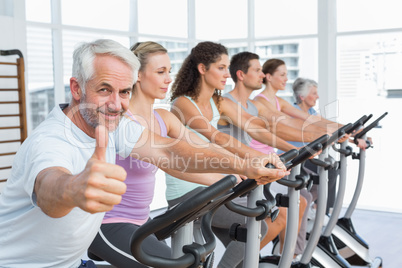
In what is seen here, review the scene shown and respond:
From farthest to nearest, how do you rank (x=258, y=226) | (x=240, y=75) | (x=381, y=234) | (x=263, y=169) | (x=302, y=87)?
(x=302, y=87), (x=381, y=234), (x=240, y=75), (x=258, y=226), (x=263, y=169)

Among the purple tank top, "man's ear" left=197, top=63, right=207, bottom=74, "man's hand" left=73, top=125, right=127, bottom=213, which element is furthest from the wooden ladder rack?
"man's hand" left=73, top=125, right=127, bottom=213

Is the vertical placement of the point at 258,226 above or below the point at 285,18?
below

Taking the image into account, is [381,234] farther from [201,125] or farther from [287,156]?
[287,156]

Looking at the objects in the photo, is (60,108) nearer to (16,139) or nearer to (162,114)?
(162,114)

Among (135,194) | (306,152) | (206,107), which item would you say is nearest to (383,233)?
(206,107)

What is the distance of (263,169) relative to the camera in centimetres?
174

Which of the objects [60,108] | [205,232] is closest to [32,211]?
[60,108]

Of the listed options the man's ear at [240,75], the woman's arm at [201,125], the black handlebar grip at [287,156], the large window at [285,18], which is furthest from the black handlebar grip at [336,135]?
the large window at [285,18]

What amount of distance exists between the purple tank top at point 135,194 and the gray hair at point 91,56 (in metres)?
0.58

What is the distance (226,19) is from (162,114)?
4.48m

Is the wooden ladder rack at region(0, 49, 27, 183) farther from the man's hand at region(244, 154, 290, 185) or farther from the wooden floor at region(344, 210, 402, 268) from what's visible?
the wooden floor at region(344, 210, 402, 268)

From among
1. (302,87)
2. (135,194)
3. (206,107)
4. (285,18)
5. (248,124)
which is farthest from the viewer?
(285,18)

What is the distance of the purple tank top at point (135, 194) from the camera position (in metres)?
2.00

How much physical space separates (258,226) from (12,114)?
2.89 m
